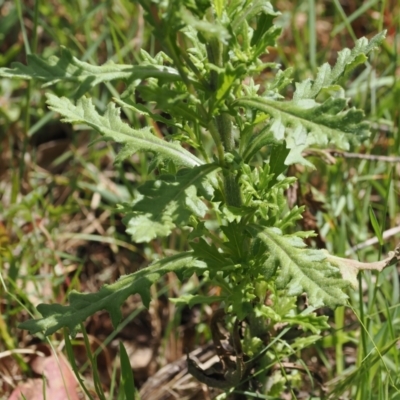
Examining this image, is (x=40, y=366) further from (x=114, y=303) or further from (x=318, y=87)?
(x=318, y=87)

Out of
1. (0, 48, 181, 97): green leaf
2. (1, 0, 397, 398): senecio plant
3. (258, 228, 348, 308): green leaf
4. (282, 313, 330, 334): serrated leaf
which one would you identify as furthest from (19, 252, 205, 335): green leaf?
(0, 48, 181, 97): green leaf

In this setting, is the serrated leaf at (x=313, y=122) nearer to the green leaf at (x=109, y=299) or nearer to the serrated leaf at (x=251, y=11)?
the serrated leaf at (x=251, y=11)

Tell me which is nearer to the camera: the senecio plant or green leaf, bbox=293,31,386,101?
the senecio plant

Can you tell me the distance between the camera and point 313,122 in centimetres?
193

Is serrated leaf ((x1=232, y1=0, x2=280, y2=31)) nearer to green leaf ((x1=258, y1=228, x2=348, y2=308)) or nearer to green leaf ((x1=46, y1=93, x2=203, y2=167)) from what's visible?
green leaf ((x1=46, y1=93, x2=203, y2=167))

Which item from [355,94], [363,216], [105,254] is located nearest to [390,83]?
[355,94]

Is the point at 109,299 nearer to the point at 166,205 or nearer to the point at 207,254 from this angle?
the point at 207,254

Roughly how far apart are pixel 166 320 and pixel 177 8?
2175 mm

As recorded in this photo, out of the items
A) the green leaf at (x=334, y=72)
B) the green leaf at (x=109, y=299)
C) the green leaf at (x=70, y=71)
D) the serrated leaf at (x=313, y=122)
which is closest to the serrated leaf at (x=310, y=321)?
the green leaf at (x=109, y=299)

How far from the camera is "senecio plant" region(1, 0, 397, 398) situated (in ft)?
6.30

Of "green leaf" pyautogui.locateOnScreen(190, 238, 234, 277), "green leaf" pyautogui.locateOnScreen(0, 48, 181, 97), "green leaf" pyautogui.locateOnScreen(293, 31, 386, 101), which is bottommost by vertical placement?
"green leaf" pyautogui.locateOnScreen(190, 238, 234, 277)

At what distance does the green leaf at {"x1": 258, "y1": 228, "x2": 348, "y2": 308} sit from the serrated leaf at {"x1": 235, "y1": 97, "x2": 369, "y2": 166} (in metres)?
0.28

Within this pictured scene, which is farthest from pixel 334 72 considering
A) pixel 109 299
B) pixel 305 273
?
pixel 109 299

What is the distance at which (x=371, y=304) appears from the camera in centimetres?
272
